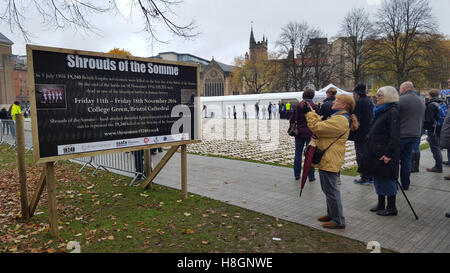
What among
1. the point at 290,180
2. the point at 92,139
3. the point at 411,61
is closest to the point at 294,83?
the point at 411,61

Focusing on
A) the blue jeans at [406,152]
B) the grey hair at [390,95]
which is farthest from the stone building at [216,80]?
the grey hair at [390,95]

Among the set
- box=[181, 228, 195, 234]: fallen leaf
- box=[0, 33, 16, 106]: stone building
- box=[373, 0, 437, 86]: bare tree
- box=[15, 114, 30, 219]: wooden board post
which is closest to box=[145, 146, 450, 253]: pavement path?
box=[181, 228, 195, 234]: fallen leaf

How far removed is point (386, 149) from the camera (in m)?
4.61

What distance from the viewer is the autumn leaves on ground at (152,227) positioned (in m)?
3.88

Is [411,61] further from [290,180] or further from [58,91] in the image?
[58,91]

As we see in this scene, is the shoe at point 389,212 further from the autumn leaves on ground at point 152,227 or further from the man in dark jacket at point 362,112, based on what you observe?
the man in dark jacket at point 362,112

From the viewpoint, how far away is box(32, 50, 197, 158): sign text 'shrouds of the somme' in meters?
3.95

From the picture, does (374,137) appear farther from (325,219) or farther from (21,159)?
(21,159)

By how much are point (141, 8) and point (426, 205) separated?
21.7 feet

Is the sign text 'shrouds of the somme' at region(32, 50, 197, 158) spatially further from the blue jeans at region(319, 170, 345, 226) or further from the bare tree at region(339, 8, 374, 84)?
the bare tree at region(339, 8, 374, 84)

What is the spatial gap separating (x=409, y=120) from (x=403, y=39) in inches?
1632

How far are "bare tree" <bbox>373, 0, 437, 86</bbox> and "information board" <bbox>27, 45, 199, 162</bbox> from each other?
41.8 metres

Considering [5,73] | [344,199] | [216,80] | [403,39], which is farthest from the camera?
[216,80]

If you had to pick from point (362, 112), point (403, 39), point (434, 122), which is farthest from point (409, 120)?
point (403, 39)
